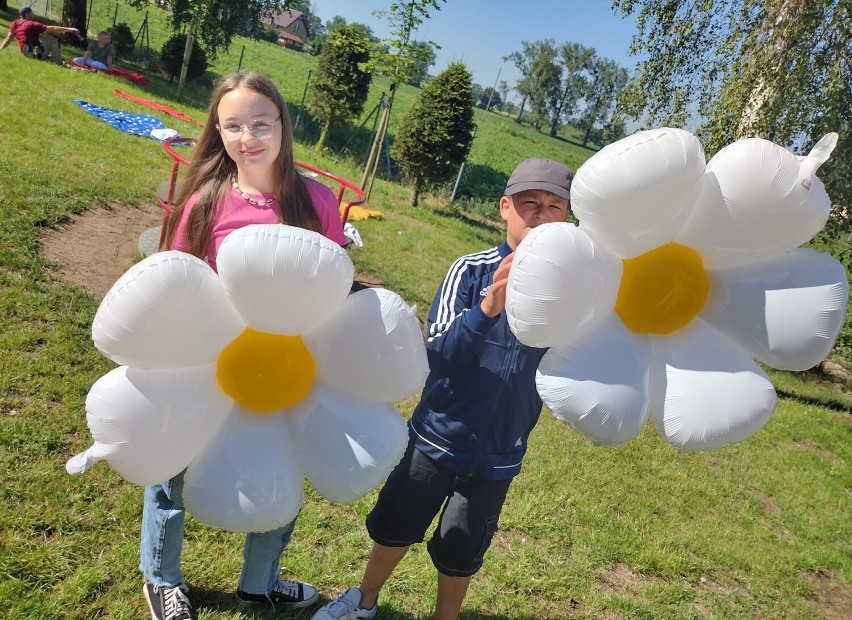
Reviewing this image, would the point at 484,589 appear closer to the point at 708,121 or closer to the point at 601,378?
the point at 601,378

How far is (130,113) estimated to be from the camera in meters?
8.62

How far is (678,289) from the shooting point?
51.4 inches

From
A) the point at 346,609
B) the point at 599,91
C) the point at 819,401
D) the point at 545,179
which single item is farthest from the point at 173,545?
the point at 599,91

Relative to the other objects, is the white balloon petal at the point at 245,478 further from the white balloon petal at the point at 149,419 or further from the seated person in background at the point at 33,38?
the seated person in background at the point at 33,38

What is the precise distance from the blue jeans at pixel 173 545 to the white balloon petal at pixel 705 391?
103 cm

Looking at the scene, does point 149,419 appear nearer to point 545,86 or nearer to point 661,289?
point 661,289

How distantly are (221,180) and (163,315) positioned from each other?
1.94ft

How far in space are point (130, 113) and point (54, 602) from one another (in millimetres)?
8415

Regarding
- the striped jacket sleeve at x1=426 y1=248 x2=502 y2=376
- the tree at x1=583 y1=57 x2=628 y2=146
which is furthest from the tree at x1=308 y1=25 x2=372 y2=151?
the tree at x1=583 y1=57 x2=628 y2=146

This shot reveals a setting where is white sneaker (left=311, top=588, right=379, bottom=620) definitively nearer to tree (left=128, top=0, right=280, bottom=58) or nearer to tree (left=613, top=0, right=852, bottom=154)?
tree (left=613, top=0, right=852, bottom=154)

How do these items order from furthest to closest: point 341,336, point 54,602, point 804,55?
point 804,55 < point 54,602 < point 341,336


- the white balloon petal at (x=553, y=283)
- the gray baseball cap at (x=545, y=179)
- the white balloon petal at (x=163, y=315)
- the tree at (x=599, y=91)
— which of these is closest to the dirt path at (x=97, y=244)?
the white balloon petal at (x=163, y=315)

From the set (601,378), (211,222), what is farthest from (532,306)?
(211,222)

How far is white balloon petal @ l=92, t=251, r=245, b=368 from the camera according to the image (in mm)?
1102
